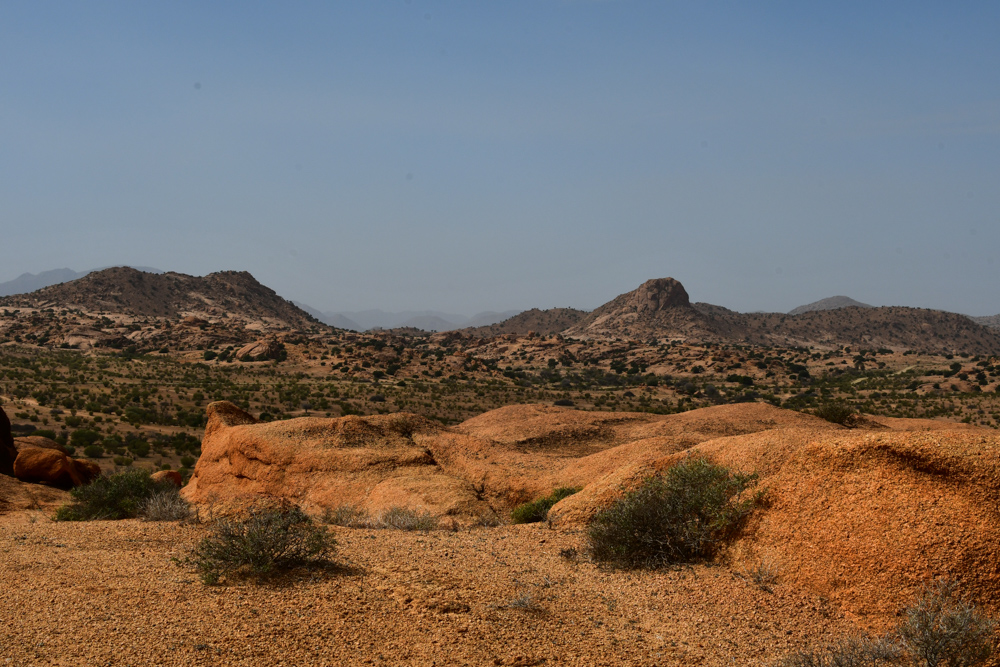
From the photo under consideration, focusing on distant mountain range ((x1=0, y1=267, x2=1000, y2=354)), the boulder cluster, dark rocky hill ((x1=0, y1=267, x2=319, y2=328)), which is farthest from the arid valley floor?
distant mountain range ((x1=0, y1=267, x2=1000, y2=354))

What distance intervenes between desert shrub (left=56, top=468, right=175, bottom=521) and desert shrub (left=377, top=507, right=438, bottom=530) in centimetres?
529

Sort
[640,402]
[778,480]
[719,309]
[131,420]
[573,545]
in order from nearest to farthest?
1. [778,480]
2. [573,545]
3. [131,420]
4. [640,402]
5. [719,309]

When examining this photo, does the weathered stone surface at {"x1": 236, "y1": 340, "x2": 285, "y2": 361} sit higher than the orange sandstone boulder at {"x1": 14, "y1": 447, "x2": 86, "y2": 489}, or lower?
higher

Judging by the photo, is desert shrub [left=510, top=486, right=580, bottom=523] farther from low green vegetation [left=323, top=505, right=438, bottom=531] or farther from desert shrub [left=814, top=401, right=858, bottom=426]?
desert shrub [left=814, top=401, right=858, bottom=426]

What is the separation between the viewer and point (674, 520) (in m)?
8.97

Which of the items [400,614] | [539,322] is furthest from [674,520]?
[539,322]

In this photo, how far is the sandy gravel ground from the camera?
19.7 feet

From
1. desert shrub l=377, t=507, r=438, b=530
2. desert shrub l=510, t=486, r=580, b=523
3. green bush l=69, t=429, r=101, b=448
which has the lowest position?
green bush l=69, t=429, r=101, b=448

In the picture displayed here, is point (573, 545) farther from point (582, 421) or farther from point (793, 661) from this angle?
point (582, 421)

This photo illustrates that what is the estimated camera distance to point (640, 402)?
56156 mm

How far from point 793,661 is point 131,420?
130 ft

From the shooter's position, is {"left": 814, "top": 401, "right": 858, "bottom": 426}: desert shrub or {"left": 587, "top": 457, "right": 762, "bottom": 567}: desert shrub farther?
{"left": 814, "top": 401, "right": 858, "bottom": 426}: desert shrub

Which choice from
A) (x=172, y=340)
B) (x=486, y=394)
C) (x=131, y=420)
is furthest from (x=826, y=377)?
(x=172, y=340)

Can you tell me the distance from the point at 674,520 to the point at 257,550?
5.54 m
